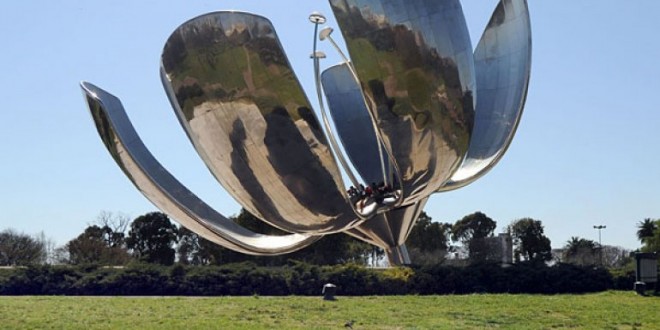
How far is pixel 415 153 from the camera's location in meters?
11.1

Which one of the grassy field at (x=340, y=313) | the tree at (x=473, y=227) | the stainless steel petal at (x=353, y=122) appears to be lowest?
the grassy field at (x=340, y=313)

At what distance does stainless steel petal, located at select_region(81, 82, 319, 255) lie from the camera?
44.2 feet

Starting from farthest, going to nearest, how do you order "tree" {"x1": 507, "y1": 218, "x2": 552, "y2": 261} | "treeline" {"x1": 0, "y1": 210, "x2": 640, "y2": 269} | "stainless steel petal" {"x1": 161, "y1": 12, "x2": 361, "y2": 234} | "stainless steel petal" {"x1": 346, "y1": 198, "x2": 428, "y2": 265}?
"tree" {"x1": 507, "y1": 218, "x2": 552, "y2": 261} < "treeline" {"x1": 0, "y1": 210, "x2": 640, "y2": 269} < "stainless steel petal" {"x1": 346, "y1": 198, "x2": 428, "y2": 265} < "stainless steel petal" {"x1": 161, "y1": 12, "x2": 361, "y2": 234}

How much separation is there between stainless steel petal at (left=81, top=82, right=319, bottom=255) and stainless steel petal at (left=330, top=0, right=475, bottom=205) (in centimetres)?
435

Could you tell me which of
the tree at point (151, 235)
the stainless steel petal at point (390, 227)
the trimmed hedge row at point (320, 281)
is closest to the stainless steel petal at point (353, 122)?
the stainless steel petal at point (390, 227)

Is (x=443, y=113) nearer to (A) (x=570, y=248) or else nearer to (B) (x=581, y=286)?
(B) (x=581, y=286)

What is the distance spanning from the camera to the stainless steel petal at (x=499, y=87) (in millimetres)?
15008

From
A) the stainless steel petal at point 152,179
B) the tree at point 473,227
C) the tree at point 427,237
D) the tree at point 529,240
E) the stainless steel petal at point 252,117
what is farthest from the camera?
the tree at point 473,227

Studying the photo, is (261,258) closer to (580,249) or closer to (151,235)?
(151,235)

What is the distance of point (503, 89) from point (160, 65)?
23.7 feet

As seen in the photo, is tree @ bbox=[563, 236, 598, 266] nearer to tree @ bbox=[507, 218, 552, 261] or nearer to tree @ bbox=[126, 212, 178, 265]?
tree @ bbox=[507, 218, 552, 261]

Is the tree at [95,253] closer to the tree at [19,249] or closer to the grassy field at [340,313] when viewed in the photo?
the tree at [19,249]

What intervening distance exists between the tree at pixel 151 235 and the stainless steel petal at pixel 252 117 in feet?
120

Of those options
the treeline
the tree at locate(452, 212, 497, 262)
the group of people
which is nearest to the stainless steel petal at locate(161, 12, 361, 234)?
the group of people
